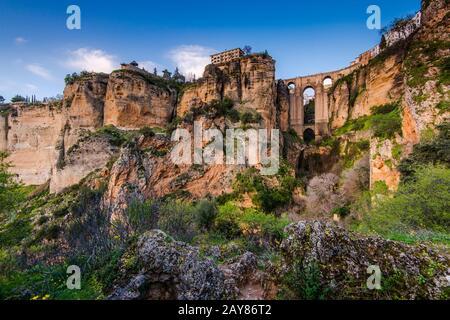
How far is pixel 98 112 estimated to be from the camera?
152ft

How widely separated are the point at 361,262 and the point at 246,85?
38.1 metres

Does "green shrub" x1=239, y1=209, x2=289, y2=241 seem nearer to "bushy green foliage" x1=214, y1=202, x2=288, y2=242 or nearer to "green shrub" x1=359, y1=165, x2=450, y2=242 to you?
"bushy green foliage" x1=214, y1=202, x2=288, y2=242

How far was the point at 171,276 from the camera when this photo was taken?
5609mm

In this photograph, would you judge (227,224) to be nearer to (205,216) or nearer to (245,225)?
(245,225)

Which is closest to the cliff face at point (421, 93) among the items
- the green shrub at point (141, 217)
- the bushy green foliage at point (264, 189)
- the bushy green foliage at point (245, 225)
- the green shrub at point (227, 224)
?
the bushy green foliage at point (245, 225)

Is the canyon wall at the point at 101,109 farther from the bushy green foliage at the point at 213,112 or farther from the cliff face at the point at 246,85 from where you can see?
the bushy green foliage at the point at 213,112

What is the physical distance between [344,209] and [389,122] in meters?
9.66

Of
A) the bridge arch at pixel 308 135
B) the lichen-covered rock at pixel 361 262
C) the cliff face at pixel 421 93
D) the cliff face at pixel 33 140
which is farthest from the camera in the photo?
the cliff face at pixel 33 140

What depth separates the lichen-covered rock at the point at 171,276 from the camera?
A: 5.25m

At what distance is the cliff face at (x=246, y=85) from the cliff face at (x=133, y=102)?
330 inches

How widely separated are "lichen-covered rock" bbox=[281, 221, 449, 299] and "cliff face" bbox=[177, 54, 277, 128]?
33768 millimetres
